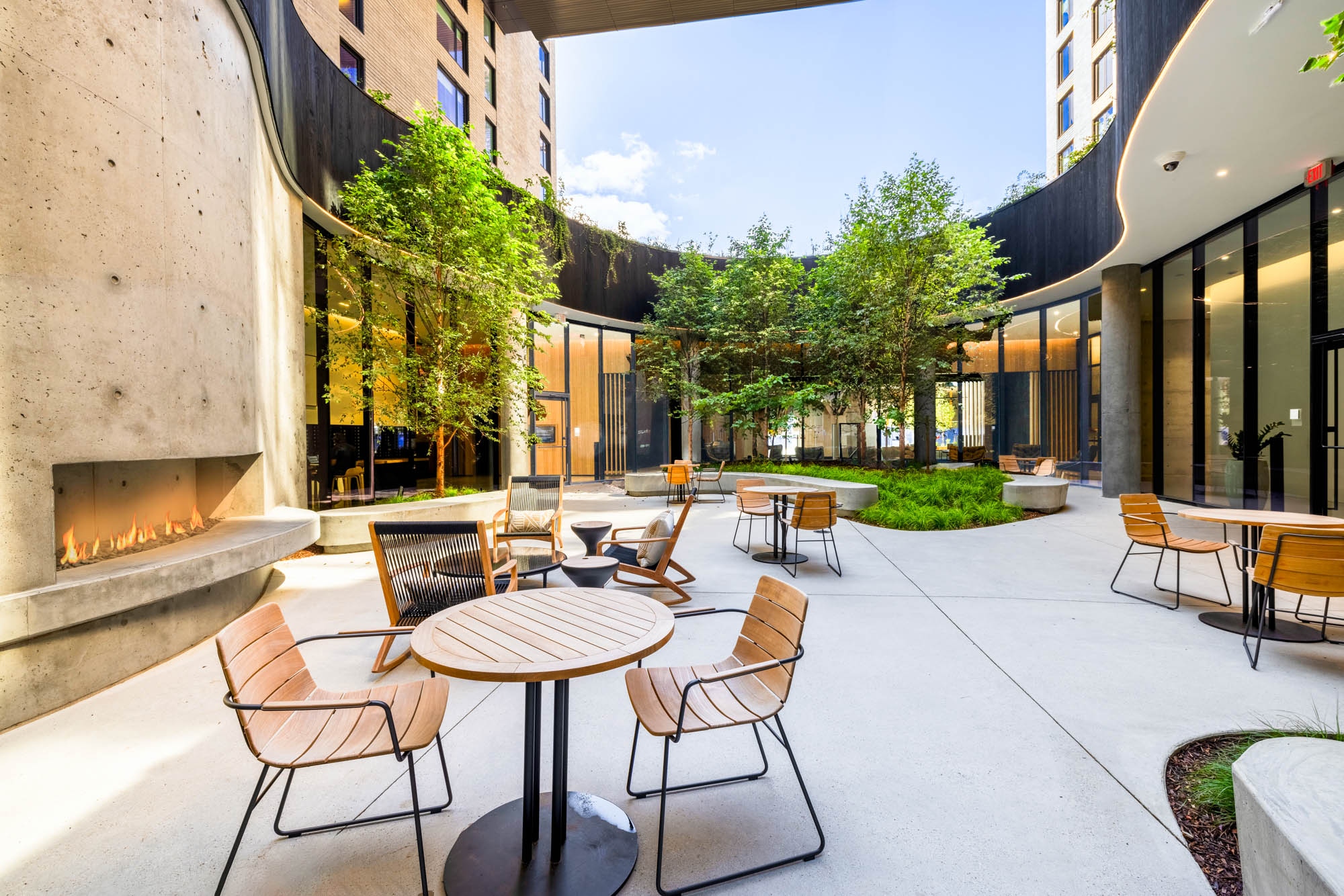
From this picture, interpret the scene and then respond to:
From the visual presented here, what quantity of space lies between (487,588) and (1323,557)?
5.12 m

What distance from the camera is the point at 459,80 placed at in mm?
15242

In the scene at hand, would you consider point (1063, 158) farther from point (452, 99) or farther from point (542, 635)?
point (542, 635)

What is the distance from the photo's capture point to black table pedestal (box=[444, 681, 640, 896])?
5.89ft

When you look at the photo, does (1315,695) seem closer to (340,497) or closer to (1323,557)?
(1323,557)

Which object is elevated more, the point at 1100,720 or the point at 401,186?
the point at 401,186

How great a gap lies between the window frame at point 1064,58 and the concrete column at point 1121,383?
50.6ft

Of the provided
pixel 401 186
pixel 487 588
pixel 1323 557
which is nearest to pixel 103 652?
pixel 487 588

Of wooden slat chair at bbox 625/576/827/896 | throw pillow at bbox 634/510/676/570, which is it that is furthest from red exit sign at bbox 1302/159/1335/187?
wooden slat chair at bbox 625/576/827/896

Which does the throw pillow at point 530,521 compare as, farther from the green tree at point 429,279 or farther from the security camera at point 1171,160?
the security camera at point 1171,160

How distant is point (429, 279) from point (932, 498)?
29.1 ft

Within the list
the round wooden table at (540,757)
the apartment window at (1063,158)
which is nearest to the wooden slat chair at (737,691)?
the round wooden table at (540,757)

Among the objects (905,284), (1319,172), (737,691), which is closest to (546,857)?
(737,691)

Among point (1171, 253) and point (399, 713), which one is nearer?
point (399, 713)

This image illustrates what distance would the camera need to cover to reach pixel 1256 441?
795 centimetres
